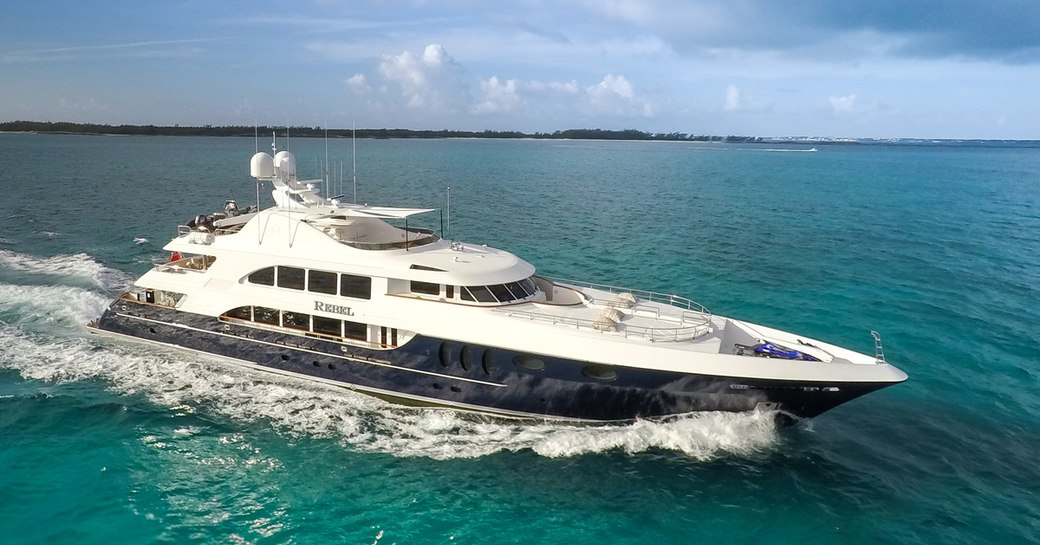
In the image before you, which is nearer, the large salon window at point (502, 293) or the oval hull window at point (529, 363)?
the oval hull window at point (529, 363)

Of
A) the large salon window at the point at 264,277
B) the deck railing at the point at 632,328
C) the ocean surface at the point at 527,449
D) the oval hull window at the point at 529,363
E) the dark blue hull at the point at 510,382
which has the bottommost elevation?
the ocean surface at the point at 527,449

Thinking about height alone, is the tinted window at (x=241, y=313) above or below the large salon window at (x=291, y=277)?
below

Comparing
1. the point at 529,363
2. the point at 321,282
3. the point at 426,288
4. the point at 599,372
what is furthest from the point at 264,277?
the point at 599,372

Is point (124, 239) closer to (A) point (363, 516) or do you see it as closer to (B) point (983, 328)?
(A) point (363, 516)

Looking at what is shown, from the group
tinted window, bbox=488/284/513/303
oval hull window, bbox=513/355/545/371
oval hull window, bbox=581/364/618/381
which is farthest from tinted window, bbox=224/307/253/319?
oval hull window, bbox=581/364/618/381

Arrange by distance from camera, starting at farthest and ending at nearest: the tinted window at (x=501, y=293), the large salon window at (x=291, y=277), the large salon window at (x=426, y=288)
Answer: the large salon window at (x=291, y=277) < the large salon window at (x=426, y=288) < the tinted window at (x=501, y=293)

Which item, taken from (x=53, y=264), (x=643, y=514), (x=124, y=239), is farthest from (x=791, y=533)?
(x=124, y=239)

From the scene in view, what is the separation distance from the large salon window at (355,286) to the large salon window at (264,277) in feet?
8.23

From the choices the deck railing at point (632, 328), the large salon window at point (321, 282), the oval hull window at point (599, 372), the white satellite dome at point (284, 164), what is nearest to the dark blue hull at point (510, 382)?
the oval hull window at point (599, 372)

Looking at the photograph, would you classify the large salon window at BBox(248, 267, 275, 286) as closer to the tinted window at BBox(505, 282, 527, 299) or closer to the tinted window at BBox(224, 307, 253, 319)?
the tinted window at BBox(224, 307, 253, 319)

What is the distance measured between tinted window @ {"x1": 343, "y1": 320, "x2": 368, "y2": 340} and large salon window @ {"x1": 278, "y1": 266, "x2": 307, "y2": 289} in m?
1.91

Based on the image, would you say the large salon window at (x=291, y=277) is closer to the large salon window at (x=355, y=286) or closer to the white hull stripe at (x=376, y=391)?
the large salon window at (x=355, y=286)

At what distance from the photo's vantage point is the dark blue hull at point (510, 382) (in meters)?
15.6

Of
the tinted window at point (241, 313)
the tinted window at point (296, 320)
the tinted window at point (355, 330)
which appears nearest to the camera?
the tinted window at point (355, 330)
